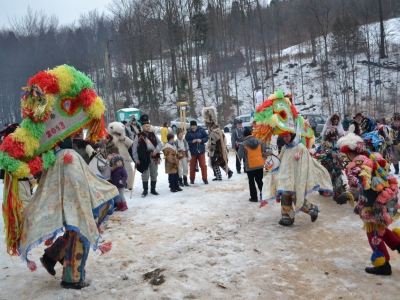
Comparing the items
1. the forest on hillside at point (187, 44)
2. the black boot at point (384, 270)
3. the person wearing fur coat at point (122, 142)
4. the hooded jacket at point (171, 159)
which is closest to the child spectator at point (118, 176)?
the person wearing fur coat at point (122, 142)

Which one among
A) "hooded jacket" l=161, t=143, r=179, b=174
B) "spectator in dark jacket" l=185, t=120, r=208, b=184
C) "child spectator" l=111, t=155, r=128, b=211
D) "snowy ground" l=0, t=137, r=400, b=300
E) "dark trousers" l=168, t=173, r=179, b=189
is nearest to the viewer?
"snowy ground" l=0, t=137, r=400, b=300

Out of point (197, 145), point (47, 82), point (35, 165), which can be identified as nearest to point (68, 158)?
point (35, 165)

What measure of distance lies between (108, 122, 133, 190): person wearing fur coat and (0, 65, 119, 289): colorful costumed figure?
4655 mm

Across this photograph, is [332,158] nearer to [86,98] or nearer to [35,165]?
[86,98]

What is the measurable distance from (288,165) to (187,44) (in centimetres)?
3150

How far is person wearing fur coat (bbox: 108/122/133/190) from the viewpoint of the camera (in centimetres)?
886

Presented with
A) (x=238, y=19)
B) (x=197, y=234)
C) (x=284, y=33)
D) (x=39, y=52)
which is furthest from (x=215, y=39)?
(x=197, y=234)

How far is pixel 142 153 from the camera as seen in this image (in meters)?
8.90

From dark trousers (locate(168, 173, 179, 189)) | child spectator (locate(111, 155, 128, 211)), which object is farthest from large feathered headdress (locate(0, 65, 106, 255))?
dark trousers (locate(168, 173, 179, 189))

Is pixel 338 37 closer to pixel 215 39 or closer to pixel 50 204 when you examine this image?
pixel 215 39

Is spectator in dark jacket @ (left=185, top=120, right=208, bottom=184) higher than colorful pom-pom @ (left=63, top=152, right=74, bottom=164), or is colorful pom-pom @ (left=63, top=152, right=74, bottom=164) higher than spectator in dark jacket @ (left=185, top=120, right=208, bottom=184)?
colorful pom-pom @ (left=63, top=152, right=74, bottom=164)

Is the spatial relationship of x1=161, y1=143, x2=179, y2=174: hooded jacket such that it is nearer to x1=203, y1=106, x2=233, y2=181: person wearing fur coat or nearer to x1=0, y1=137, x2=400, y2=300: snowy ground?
x1=203, y1=106, x2=233, y2=181: person wearing fur coat

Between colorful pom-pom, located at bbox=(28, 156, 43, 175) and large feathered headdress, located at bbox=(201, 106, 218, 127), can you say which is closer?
colorful pom-pom, located at bbox=(28, 156, 43, 175)

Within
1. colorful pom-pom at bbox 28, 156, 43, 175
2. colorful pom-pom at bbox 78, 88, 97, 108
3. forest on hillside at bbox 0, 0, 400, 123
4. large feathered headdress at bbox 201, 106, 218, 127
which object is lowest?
colorful pom-pom at bbox 28, 156, 43, 175
